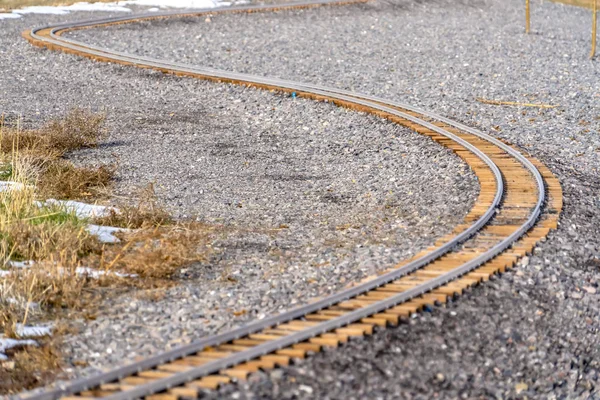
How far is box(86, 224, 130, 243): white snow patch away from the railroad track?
8.73 ft

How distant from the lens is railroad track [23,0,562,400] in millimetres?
5582

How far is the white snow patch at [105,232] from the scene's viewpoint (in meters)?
8.65

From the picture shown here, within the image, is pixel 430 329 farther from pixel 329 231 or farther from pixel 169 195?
pixel 169 195

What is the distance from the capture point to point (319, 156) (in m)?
13.0

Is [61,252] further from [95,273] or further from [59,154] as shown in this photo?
[59,154]


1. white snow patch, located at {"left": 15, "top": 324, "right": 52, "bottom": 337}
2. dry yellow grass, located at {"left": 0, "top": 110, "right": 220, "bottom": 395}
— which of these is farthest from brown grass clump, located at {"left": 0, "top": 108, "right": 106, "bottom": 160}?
white snow patch, located at {"left": 15, "top": 324, "right": 52, "bottom": 337}

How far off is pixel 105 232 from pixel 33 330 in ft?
7.23

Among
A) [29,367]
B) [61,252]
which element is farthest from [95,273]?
[29,367]

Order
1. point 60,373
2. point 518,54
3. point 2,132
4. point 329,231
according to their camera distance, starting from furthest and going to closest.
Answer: point 518,54, point 2,132, point 329,231, point 60,373

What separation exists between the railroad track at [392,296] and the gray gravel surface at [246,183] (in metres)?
0.28

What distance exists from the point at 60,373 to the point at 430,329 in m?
2.58

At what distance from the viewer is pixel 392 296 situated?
6.91 m

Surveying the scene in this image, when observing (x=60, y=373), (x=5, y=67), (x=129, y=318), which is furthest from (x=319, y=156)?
(x=5, y=67)

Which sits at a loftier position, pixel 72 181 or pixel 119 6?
pixel 119 6
